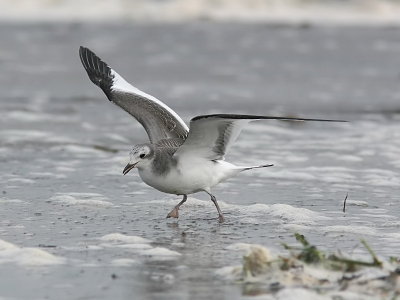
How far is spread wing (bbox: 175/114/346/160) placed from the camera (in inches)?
317

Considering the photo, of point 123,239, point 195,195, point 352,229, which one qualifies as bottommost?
point 123,239

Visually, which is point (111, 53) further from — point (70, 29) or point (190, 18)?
point (190, 18)

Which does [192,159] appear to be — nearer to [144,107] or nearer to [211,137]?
[211,137]

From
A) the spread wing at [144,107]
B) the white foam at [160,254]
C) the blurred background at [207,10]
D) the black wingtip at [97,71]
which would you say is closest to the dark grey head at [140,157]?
the spread wing at [144,107]

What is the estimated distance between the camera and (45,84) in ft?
59.4

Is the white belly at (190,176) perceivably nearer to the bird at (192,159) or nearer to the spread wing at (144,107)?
the bird at (192,159)

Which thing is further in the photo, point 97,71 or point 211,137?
point 97,71

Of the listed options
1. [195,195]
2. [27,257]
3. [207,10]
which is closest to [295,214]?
[195,195]

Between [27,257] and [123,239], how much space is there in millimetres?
914

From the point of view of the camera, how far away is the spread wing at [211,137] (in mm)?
8055

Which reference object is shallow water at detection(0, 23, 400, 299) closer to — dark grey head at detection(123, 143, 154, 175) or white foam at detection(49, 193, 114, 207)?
white foam at detection(49, 193, 114, 207)

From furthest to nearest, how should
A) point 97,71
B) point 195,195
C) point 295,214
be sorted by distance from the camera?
point 97,71
point 195,195
point 295,214

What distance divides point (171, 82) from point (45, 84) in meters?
2.31

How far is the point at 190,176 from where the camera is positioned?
8336 mm
